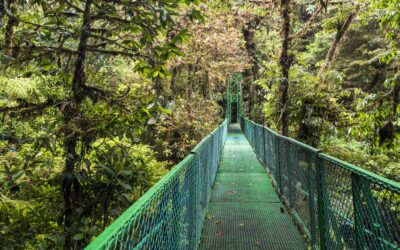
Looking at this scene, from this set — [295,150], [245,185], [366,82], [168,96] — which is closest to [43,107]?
[295,150]

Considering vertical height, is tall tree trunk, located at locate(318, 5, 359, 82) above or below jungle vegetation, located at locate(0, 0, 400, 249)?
above

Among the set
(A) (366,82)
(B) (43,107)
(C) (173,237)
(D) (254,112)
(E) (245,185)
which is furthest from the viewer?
(D) (254,112)

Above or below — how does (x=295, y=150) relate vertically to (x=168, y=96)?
below

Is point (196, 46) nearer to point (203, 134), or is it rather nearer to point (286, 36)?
point (203, 134)

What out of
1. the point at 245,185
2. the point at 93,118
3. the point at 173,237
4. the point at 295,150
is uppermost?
the point at 93,118

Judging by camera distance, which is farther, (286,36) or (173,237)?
(286,36)

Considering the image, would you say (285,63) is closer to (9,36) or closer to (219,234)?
(219,234)

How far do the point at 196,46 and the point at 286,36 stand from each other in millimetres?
5154

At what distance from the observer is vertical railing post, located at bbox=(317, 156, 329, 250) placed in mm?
3100

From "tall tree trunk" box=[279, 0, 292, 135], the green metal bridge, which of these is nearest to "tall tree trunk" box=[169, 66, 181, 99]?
"tall tree trunk" box=[279, 0, 292, 135]

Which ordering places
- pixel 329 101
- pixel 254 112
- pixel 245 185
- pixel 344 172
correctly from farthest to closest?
pixel 254 112 < pixel 329 101 < pixel 245 185 < pixel 344 172

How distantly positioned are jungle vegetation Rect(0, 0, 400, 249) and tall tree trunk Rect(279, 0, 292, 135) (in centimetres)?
2

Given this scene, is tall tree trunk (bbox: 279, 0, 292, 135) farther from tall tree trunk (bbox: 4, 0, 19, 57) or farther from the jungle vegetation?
tall tree trunk (bbox: 4, 0, 19, 57)

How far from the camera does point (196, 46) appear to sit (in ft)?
38.9
